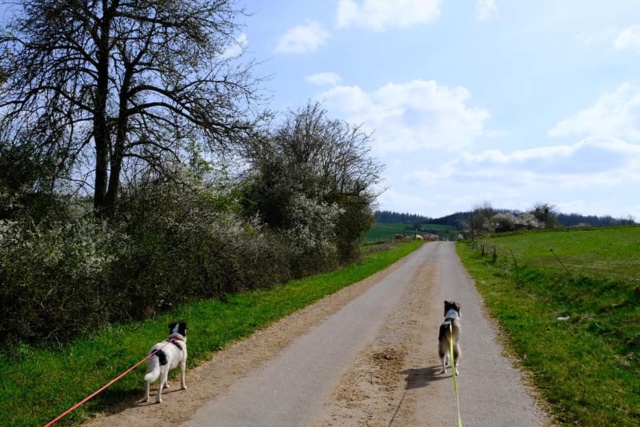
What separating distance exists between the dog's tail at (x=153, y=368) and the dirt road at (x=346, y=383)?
0.41 meters

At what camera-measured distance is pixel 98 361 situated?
796 centimetres

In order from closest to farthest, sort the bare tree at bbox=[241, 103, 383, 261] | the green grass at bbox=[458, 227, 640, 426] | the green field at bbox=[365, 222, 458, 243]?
the green grass at bbox=[458, 227, 640, 426]
the bare tree at bbox=[241, 103, 383, 261]
the green field at bbox=[365, 222, 458, 243]

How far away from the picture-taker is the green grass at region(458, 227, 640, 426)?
21.1 feet

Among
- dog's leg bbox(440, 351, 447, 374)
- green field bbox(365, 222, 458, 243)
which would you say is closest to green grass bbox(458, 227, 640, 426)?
dog's leg bbox(440, 351, 447, 374)

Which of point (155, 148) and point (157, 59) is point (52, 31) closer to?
point (157, 59)

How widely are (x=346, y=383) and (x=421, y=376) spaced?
1365 mm

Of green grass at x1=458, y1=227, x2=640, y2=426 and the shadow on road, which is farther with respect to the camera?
the shadow on road

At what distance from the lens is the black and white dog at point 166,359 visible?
630 cm

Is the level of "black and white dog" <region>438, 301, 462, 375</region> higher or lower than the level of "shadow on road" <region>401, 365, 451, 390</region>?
higher

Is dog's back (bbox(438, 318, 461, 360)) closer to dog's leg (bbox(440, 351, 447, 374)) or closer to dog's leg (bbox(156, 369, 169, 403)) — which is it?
dog's leg (bbox(440, 351, 447, 374))

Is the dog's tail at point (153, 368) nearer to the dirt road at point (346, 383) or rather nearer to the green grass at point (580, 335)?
the dirt road at point (346, 383)

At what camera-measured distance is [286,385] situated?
23.4 feet

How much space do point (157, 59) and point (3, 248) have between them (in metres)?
7.49

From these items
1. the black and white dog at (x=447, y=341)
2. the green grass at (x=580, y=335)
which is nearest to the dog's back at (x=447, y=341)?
the black and white dog at (x=447, y=341)
